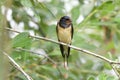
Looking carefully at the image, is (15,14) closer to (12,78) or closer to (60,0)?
(60,0)

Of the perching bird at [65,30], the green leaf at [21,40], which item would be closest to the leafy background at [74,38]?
the perching bird at [65,30]

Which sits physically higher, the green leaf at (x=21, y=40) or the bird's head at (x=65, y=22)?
the green leaf at (x=21, y=40)

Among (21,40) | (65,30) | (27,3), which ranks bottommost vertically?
(65,30)

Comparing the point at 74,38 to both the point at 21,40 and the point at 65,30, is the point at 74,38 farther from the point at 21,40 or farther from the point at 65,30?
the point at 21,40

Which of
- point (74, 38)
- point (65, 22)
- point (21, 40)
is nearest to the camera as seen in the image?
point (21, 40)

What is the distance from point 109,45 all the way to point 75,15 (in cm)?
102

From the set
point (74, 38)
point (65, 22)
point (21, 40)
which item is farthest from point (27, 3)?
point (65, 22)

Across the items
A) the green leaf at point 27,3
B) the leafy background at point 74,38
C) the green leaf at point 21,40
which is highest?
the green leaf at point 27,3

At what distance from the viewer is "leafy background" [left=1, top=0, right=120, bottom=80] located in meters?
3.28

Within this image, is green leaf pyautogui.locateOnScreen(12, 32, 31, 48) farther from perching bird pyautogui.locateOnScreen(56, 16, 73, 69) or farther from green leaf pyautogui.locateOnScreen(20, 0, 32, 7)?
perching bird pyautogui.locateOnScreen(56, 16, 73, 69)

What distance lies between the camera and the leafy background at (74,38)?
3.28 metres

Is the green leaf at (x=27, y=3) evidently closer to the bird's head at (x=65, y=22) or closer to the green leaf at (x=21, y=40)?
the green leaf at (x=21, y=40)

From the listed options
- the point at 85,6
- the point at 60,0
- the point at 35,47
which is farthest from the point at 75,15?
the point at 60,0

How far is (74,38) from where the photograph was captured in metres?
3.63
